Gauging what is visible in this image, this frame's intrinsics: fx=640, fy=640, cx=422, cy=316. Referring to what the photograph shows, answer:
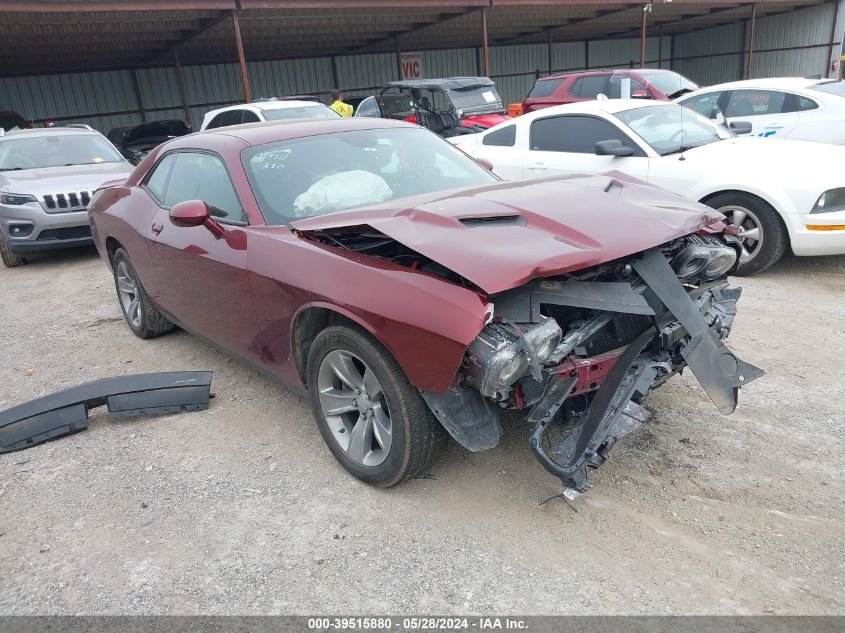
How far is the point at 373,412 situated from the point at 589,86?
11.4m

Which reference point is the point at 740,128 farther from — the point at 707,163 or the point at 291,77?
the point at 291,77

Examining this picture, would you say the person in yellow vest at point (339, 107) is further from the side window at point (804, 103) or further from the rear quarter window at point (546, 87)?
the side window at point (804, 103)

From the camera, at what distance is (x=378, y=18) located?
17.6 m

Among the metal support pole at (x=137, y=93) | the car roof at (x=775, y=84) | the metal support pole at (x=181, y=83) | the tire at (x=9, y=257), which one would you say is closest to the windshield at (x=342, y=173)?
the tire at (x=9, y=257)

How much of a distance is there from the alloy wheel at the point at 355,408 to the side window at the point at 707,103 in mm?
8084

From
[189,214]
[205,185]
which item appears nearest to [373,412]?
[189,214]

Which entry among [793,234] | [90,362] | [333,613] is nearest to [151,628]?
[333,613]

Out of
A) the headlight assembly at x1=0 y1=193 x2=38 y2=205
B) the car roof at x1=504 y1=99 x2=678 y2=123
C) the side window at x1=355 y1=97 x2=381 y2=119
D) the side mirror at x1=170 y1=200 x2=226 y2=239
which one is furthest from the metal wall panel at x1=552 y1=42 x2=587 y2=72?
the side mirror at x1=170 y1=200 x2=226 y2=239

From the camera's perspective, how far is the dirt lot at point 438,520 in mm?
2381

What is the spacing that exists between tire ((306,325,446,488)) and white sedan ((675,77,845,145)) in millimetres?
7331

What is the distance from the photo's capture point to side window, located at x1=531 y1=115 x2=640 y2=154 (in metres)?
6.52

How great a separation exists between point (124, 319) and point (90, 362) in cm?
Answer: 99

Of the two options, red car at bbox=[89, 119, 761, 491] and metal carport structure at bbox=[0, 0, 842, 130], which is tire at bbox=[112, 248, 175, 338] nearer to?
red car at bbox=[89, 119, 761, 491]

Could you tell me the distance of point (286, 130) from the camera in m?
3.88
